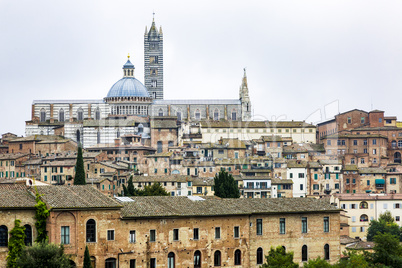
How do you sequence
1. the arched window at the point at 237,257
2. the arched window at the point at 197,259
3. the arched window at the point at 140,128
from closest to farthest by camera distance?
the arched window at the point at 197,259 < the arched window at the point at 237,257 < the arched window at the point at 140,128

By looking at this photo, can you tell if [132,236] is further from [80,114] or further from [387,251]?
[80,114]

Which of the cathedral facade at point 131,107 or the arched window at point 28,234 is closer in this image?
the arched window at point 28,234

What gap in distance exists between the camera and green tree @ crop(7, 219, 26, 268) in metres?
32.9

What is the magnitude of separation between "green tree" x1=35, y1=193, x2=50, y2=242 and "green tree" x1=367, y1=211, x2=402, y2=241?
104ft

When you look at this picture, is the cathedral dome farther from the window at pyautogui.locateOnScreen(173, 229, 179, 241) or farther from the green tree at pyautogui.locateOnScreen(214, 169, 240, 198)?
the window at pyautogui.locateOnScreen(173, 229, 179, 241)

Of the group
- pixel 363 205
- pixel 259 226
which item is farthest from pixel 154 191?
pixel 259 226

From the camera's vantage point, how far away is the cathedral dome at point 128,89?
10825cm

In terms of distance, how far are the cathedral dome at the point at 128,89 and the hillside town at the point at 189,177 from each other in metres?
0.23

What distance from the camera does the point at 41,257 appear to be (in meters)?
31.6

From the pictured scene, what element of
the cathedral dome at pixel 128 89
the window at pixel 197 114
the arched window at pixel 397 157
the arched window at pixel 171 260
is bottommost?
the arched window at pixel 171 260

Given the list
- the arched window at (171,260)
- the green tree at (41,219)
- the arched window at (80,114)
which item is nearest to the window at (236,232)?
the arched window at (171,260)

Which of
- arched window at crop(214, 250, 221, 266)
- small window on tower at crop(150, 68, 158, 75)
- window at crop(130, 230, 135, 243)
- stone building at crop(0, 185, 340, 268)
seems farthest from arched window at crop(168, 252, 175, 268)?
small window on tower at crop(150, 68, 158, 75)

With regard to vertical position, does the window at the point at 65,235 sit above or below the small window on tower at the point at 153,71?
below

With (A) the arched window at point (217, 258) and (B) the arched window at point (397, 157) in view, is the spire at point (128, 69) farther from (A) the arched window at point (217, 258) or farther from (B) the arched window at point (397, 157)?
(A) the arched window at point (217, 258)
